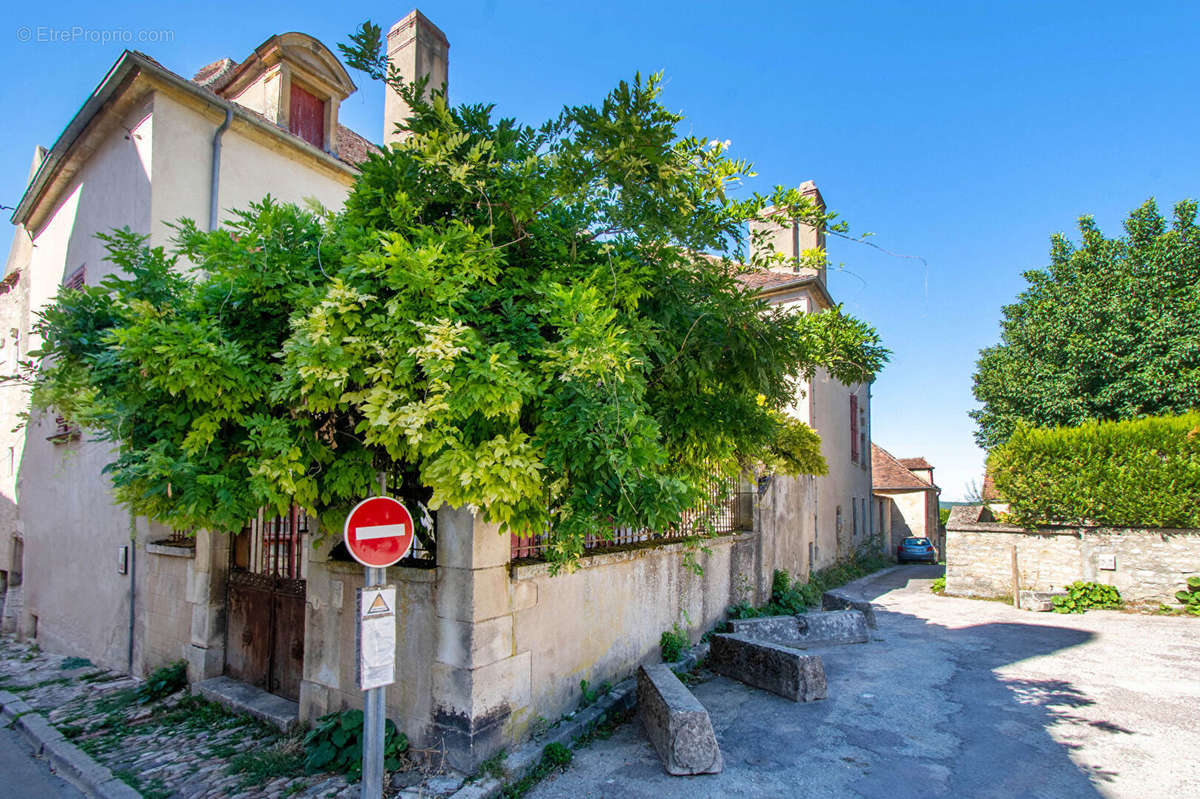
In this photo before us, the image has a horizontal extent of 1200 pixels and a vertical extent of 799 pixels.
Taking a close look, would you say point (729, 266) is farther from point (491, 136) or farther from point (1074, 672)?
point (1074, 672)

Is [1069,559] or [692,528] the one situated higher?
[692,528]

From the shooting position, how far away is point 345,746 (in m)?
4.54

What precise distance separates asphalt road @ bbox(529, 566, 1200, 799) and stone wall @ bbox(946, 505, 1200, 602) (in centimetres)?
319

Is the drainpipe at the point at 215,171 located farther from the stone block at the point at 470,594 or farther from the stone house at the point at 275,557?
the stone block at the point at 470,594

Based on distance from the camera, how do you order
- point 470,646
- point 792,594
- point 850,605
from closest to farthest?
point 470,646, point 850,605, point 792,594

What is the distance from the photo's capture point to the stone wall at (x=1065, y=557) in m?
11.1

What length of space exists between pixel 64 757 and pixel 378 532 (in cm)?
430

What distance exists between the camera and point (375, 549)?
3545 millimetres

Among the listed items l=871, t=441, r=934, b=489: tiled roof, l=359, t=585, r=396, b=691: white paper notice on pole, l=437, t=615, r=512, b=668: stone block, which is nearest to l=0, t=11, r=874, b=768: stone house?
l=437, t=615, r=512, b=668: stone block

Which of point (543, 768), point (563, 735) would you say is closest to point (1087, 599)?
point (563, 735)

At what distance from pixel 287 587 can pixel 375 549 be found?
3.29 m

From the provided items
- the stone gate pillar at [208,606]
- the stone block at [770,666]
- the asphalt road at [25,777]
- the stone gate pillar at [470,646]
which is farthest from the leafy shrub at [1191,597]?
the asphalt road at [25,777]

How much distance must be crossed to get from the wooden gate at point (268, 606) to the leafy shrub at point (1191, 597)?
1421 cm

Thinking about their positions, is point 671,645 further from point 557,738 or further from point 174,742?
point 174,742
